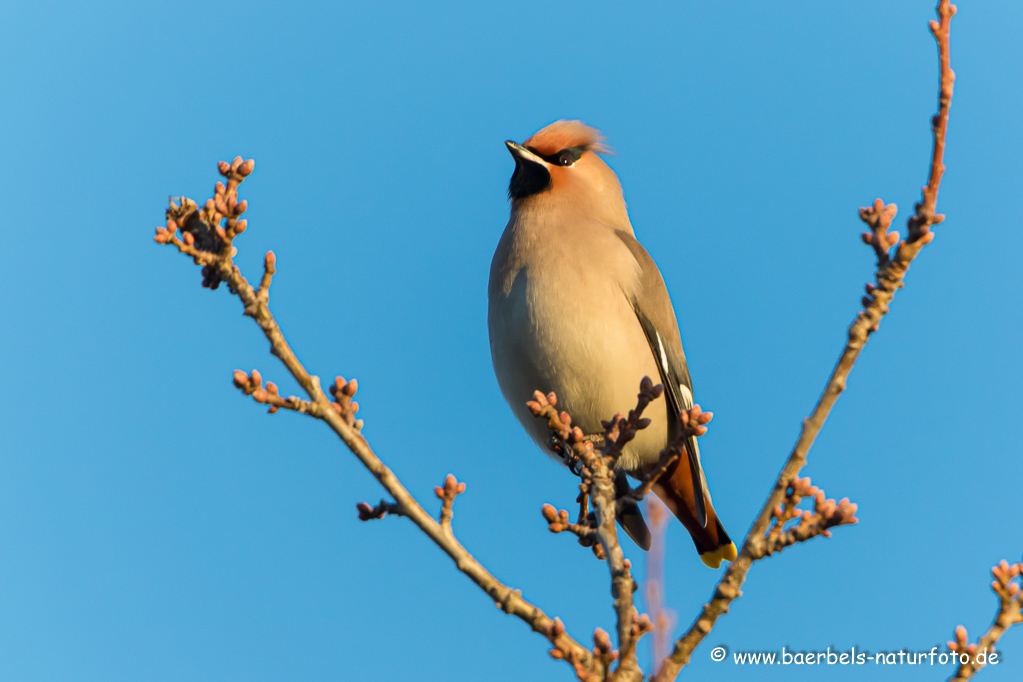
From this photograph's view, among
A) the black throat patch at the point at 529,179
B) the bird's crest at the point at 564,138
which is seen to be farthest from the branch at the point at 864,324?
the bird's crest at the point at 564,138

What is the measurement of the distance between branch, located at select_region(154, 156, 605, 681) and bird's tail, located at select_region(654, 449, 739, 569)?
209 centimetres

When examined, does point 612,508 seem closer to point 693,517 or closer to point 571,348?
point 571,348

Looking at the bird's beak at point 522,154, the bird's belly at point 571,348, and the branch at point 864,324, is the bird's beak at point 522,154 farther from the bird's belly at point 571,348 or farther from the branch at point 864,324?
the branch at point 864,324

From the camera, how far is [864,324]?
225cm

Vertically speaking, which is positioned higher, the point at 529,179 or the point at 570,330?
the point at 529,179

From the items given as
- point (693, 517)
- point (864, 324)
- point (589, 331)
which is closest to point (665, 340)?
point (589, 331)

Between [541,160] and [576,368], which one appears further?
[541,160]

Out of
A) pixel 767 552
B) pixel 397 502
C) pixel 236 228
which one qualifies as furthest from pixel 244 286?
pixel 767 552

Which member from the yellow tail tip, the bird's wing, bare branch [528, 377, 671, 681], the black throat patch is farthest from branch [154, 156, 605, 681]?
the black throat patch

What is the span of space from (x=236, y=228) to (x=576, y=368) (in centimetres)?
189

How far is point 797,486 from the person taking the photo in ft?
8.14

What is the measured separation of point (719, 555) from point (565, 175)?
6.14 ft

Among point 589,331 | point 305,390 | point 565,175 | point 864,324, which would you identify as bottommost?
point 305,390

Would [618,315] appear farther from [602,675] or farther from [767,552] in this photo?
[602,675]
